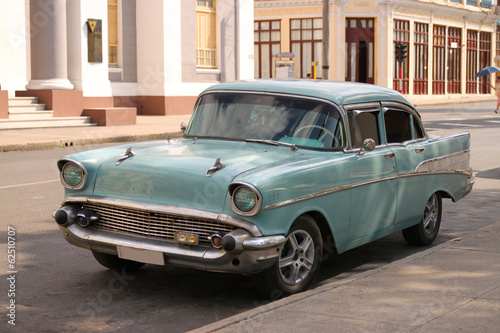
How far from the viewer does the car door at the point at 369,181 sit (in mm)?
6449

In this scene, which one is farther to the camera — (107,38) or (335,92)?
(107,38)

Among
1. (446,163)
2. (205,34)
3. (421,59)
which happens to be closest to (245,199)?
(446,163)

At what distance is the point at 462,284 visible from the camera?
5.68m

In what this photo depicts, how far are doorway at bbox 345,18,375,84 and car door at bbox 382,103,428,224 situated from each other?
143 ft

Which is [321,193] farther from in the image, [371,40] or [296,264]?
[371,40]

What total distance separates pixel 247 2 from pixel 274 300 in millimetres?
28758

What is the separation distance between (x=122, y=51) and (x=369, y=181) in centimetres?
2395

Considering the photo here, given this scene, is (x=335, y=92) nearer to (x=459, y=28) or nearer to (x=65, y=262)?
(x=65, y=262)

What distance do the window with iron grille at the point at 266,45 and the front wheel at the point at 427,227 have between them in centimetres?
4505

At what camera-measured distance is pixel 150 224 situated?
5.70 meters

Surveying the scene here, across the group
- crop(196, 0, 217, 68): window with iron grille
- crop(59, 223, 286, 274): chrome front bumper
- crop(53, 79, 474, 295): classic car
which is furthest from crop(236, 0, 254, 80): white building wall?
crop(59, 223, 286, 274): chrome front bumper

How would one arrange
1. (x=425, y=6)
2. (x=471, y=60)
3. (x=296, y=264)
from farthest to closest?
(x=471, y=60)
(x=425, y=6)
(x=296, y=264)

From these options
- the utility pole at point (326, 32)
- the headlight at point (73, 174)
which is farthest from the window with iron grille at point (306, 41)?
the headlight at point (73, 174)

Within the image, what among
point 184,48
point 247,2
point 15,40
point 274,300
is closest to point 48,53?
A: point 15,40
